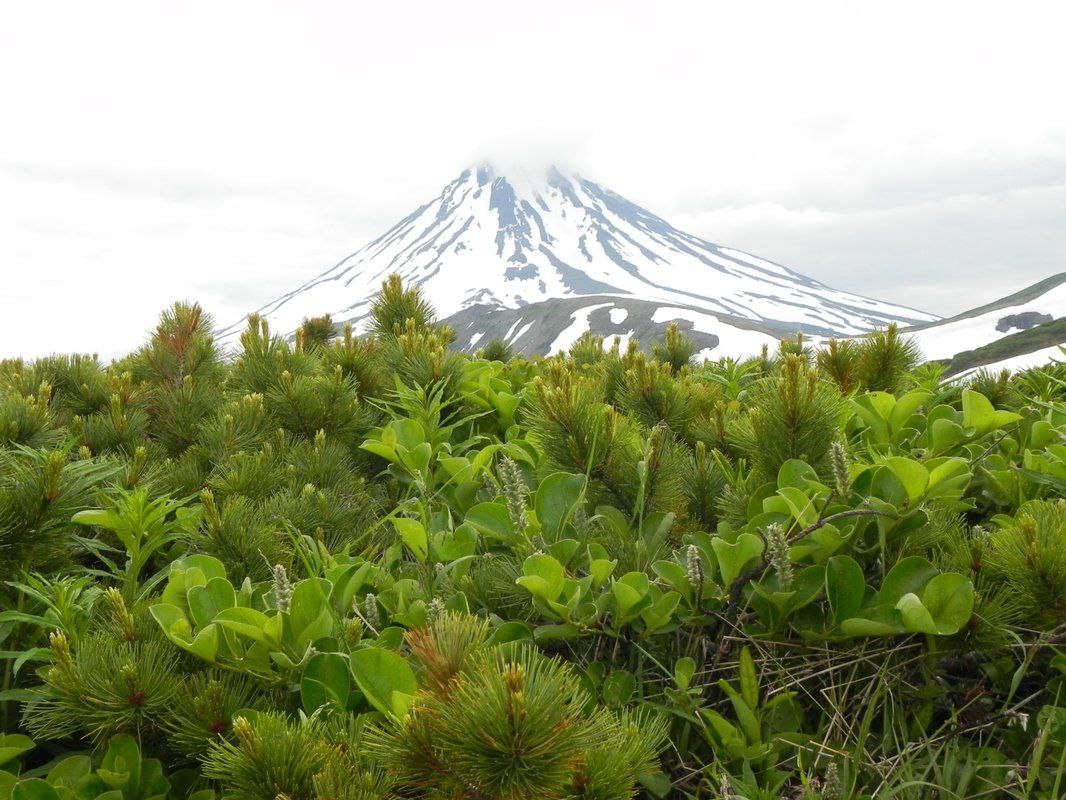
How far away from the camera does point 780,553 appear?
1.49 meters

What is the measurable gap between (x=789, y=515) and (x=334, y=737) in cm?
108

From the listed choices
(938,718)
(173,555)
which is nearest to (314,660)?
(173,555)

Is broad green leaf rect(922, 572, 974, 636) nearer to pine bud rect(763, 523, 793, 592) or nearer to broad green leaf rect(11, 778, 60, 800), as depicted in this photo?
pine bud rect(763, 523, 793, 592)

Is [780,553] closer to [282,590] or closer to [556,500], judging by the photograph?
[556,500]

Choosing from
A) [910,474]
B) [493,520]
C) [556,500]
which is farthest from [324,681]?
[910,474]

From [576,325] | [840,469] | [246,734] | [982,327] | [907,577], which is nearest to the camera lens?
[246,734]

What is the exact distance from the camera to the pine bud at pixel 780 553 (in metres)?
1.48

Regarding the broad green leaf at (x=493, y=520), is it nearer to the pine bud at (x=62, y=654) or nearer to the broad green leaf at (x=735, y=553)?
the broad green leaf at (x=735, y=553)

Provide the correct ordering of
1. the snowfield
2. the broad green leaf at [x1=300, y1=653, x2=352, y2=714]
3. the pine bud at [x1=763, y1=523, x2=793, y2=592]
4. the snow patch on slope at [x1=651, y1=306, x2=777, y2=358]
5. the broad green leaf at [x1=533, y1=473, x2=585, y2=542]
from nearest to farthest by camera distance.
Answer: the broad green leaf at [x1=300, y1=653, x2=352, y2=714] → the pine bud at [x1=763, y1=523, x2=793, y2=592] → the broad green leaf at [x1=533, y1=473, x2=585, y2=542] → the snowfield → the snow patch on slope at [x1=651, y1=306, x2=777, y2=358]

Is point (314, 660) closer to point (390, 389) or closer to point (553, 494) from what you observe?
point (553, 494)

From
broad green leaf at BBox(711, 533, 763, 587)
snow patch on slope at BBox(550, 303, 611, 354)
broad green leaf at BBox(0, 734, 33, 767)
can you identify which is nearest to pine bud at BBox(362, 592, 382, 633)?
broad green leaf at BBox(0, 734, 33, 767)

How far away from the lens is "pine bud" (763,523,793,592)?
148 centimetres

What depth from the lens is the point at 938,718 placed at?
1.57 meters

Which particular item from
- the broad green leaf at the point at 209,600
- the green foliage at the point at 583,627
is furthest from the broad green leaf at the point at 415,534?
the broad green leaf at the point at 209,600
